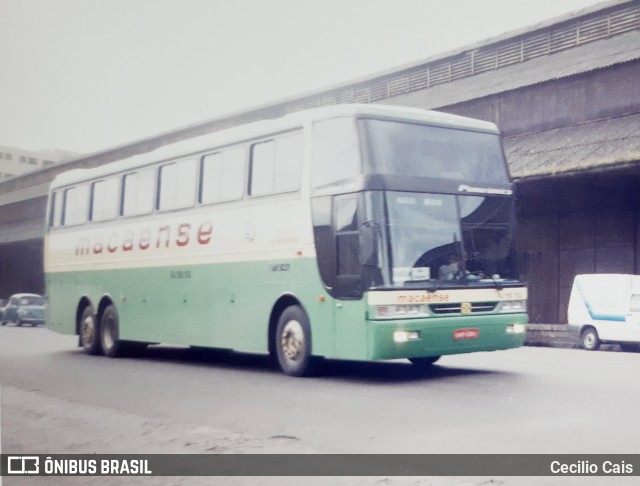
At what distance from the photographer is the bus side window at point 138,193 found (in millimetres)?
16547

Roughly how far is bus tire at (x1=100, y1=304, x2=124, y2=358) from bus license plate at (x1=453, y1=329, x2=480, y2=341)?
8096 millimetres

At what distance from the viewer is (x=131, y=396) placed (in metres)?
11.1

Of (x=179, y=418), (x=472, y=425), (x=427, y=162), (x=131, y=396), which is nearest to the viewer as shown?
(x=472, y=425)

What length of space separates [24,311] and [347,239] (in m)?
28.4

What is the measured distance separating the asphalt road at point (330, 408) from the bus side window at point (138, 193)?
3109mm

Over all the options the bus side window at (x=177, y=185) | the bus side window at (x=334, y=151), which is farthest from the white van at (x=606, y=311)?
the bus side window at (x=334, y=151)

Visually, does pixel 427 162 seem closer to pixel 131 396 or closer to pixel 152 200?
pixel 131 396

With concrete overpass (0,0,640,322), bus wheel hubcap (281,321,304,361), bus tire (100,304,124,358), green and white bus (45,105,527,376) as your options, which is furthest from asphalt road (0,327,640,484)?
concrete overpass (0,0,640,322)

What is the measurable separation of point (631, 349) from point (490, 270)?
12.0 m

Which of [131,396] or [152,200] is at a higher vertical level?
[152,200]

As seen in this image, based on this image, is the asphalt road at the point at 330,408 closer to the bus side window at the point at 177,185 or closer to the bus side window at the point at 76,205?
the bus side window at the point at 177,185

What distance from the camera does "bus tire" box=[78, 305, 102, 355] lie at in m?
18.3

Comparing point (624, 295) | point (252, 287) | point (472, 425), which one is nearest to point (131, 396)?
point (252, 287)

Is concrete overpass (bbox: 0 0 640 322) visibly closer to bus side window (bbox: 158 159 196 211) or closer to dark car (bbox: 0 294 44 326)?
bus side window (bbox: 158 159 196 211)
